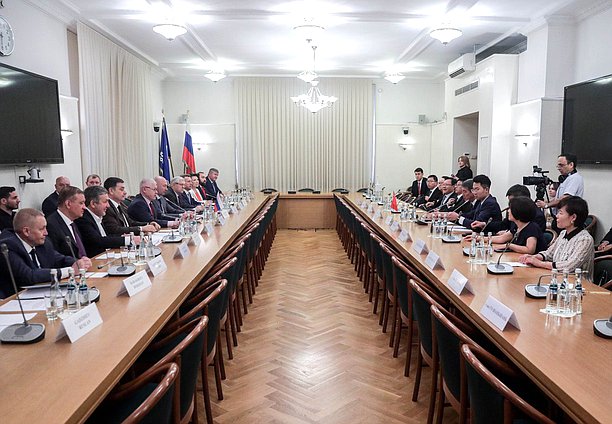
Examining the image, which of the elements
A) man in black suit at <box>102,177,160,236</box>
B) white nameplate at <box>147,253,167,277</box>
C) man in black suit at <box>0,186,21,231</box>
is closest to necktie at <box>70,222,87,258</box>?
man in black suit at <box>102,177,160,236</box>

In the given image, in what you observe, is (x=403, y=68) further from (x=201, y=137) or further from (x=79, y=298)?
(x=79, y=298)

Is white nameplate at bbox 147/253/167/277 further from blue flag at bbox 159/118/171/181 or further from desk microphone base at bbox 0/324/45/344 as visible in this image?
blue flag at bbox 159/118/171/181

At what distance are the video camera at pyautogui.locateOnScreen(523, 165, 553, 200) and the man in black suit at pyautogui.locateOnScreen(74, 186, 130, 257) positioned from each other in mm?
4975

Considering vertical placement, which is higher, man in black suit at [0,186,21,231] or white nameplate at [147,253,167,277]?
man in black suit at [0,186,21,231]

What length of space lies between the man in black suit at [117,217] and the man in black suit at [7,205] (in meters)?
0.88

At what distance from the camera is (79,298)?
88.3 inches

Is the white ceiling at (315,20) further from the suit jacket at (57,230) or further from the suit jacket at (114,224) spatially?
the suit jacket at (57,230)

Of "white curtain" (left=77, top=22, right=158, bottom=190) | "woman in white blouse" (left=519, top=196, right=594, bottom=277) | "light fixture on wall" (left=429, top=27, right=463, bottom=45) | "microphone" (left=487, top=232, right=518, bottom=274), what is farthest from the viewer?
"white curtain" (left=77, top=22, right=158, bottom=190)

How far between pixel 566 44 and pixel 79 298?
267 inches

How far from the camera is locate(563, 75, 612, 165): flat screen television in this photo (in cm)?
553

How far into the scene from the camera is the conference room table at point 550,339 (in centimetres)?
146

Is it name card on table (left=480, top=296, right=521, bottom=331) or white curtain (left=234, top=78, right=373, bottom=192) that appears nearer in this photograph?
name card on table (left=480, top=296, right=521, bottom=331)

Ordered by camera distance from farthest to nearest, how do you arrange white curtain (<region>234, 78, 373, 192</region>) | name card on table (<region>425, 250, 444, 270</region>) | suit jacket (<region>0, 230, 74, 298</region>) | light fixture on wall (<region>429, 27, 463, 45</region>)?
white curtain (<region>234, 78, 373, 192</region>), light fixture on wall (<region>429, 27, 463, 45</region>), name card on table (<region>425, 250, 444, 270</region>), suit jacket (<region>0, 230, 74, 298</region>)

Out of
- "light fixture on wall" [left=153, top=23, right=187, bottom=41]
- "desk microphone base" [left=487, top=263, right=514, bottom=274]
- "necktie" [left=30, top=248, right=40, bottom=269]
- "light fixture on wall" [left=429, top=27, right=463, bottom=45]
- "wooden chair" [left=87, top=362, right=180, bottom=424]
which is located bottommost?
"wooden chair" [left=87, top=362, right=180, bottom=424]
